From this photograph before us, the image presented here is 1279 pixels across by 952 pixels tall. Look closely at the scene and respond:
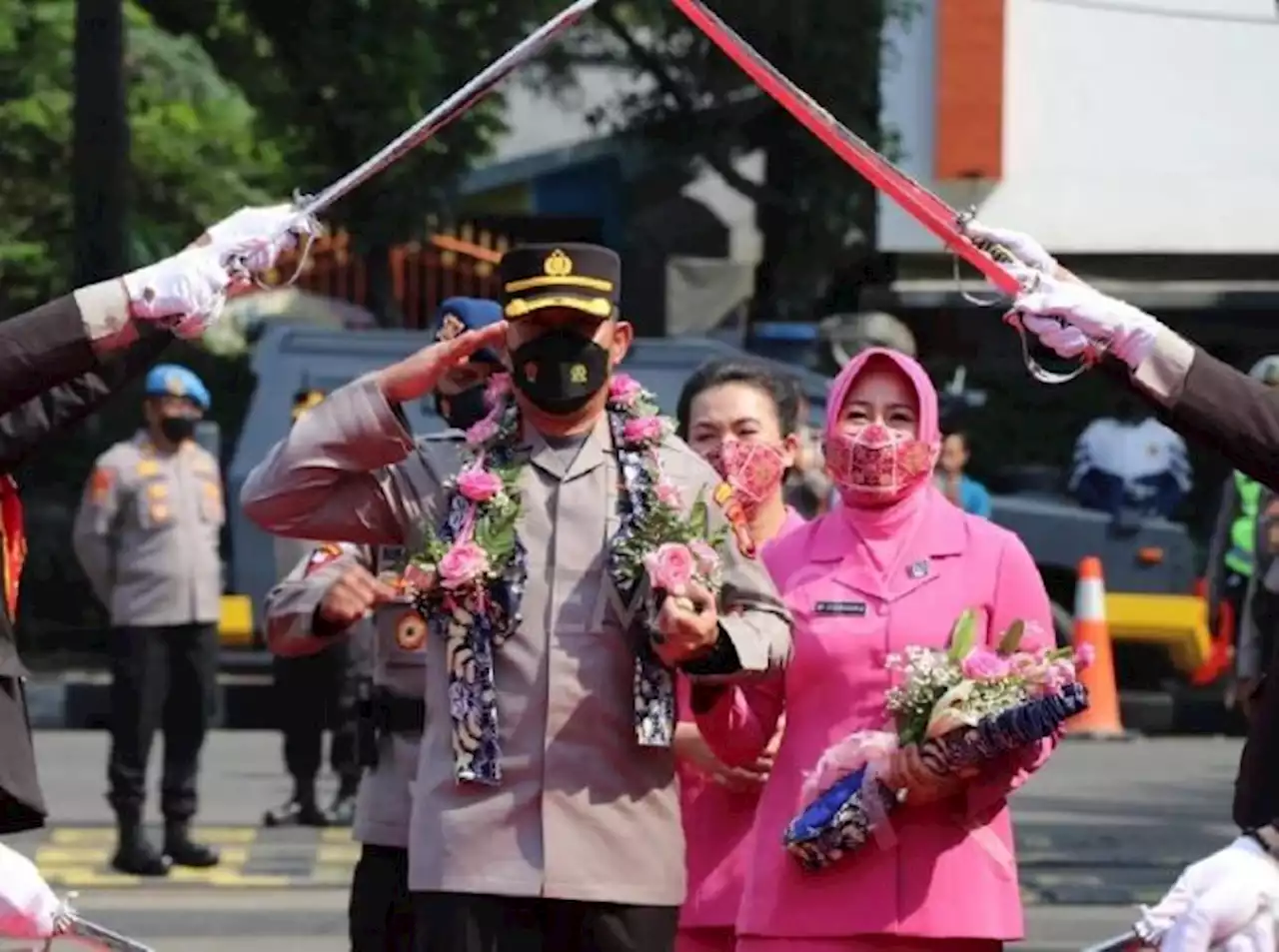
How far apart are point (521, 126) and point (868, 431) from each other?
28.0m

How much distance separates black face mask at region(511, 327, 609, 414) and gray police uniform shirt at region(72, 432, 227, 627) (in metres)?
7.23

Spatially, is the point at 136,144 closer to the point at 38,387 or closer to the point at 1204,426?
the point at 38,387

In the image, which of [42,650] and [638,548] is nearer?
[638,548]

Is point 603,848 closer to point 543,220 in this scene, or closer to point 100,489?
point 100,489

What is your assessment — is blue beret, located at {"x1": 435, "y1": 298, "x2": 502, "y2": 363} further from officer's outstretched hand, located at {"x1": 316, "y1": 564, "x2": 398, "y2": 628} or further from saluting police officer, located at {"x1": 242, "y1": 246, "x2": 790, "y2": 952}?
saluting police officer, located at {"x1": 242, "y1": 246, "x2": 790, "y2": 952}

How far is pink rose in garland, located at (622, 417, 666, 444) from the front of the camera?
591cm

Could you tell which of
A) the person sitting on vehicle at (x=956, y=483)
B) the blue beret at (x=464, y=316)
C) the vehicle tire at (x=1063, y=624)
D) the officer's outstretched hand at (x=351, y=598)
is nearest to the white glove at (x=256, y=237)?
the officer's outstretched hand at (x=351, y=598)

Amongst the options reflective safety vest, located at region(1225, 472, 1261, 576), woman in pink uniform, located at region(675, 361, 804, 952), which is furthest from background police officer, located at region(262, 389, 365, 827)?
woman in pink uniform, located at region(675, 361, 804, 952)

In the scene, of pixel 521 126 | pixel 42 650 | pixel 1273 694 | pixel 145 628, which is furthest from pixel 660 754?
pixel 521 126

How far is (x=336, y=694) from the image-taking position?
13.8 m

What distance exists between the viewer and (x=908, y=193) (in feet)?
19.6

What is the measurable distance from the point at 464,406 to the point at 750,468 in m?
0.65

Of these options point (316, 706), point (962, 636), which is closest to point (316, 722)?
point (316, 706)

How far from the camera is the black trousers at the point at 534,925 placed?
5648mm
